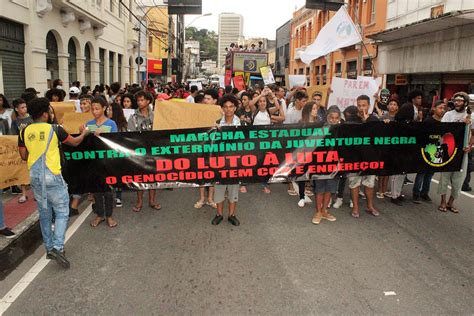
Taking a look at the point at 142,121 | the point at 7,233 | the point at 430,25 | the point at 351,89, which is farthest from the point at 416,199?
the point at 430,25

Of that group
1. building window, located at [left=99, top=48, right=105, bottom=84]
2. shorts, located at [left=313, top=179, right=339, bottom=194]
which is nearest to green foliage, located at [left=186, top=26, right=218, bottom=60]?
building window, located at [left=99, top=48, right=105, bottom=84]

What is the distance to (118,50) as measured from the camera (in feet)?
91.5

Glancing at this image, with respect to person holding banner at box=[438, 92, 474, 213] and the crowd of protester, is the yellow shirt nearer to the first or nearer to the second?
the crowd of protester

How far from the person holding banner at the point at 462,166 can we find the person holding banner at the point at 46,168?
210 inches

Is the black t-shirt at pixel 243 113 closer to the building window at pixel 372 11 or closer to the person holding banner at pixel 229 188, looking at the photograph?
the person holding banner at pixel 229 188

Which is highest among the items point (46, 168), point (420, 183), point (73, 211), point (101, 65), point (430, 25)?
point (430, 25)

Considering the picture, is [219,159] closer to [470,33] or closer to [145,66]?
[470,33]

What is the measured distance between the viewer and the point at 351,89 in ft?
29.0

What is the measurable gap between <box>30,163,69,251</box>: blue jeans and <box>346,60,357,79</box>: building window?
2186 cm

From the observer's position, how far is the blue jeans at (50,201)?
13.8 feet

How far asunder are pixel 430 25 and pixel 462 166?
9828 mm

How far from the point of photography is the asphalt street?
362cm

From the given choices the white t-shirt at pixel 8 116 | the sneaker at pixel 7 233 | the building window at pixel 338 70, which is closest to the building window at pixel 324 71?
the building window at pixel 338 70

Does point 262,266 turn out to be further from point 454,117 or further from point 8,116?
point 8,116
